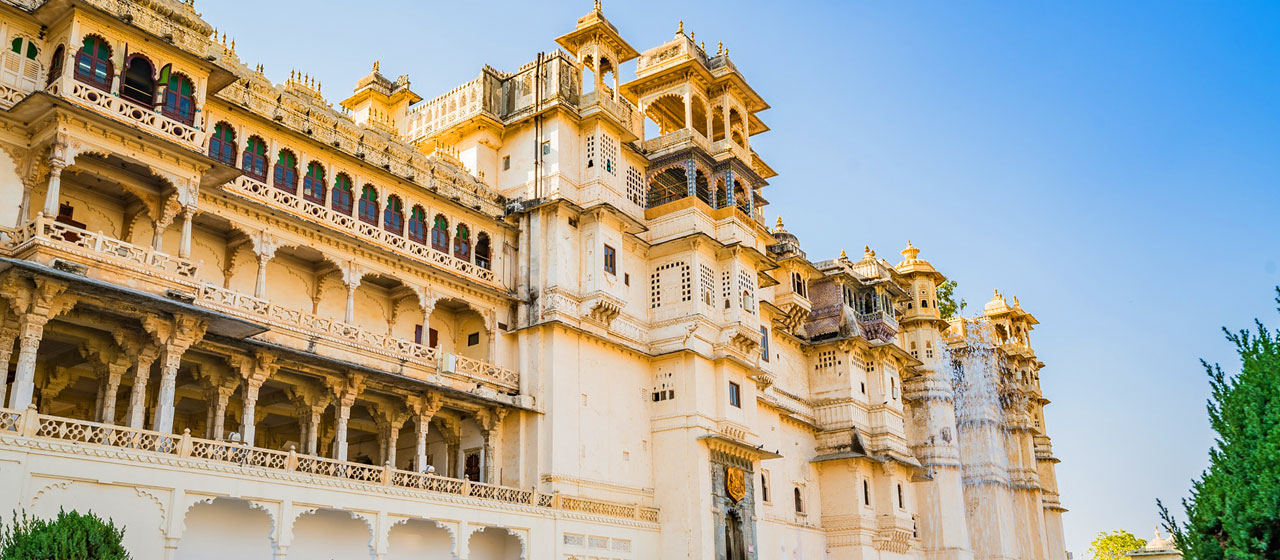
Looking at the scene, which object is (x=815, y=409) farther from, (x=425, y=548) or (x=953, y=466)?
(x=425, y=548)


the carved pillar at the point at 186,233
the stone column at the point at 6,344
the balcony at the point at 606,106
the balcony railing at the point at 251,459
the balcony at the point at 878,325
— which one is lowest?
the balcony railing at the point at 251,459

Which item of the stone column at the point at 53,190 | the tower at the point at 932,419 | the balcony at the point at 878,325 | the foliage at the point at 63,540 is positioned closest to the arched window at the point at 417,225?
the stone column at the point at 53,190

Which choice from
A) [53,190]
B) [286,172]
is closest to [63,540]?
[53,190]

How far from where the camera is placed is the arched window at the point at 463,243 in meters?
33.1

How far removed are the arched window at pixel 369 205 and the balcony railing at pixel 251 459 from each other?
7146 mm

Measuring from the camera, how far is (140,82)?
23.8 metres

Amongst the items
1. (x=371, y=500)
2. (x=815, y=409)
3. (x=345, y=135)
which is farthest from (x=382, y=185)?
(x=815, y=409)

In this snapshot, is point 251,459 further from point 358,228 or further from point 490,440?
point 490,440

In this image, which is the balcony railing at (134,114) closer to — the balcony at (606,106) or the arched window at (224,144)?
the arched window at (224,144)

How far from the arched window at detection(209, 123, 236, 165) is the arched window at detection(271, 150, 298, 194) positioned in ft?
4.20

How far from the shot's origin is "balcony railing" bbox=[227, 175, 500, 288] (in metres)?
26.6

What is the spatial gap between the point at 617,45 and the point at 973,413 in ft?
108

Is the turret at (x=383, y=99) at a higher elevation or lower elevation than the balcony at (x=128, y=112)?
higher

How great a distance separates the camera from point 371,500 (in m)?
25.5
